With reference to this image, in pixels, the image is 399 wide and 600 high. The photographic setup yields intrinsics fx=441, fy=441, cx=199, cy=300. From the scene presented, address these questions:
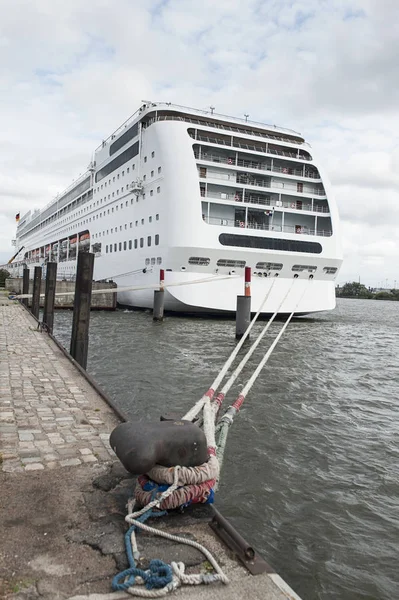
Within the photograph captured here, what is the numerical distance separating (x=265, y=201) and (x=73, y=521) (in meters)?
23.2

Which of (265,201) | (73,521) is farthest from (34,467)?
(265,201)

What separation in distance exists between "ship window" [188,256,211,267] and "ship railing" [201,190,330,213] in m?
3.78

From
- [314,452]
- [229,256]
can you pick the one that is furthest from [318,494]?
[229,256]

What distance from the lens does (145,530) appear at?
2893mm

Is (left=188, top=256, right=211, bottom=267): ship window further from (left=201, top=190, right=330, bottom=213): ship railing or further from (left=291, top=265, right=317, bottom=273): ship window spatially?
(left=291, top=265, right=317, bottom=273): ship window

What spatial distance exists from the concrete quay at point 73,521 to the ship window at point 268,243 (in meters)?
16.9

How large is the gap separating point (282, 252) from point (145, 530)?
20.6 meters

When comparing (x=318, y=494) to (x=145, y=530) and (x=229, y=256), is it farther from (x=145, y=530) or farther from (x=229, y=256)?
(x=229, y=256)

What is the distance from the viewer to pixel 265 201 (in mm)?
24688

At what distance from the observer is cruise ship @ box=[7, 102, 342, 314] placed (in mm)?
21344

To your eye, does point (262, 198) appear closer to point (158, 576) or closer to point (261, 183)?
point (261, 183)

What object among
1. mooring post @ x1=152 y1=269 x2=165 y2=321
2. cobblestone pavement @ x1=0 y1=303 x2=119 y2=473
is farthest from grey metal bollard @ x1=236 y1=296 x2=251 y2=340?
cobblestone pavement @ x1=0 y1=303 x2=119 y2=473

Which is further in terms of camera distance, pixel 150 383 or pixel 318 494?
pixel 150 383

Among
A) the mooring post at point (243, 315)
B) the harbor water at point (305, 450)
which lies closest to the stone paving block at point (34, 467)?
the harbor water at point (305, 450)
